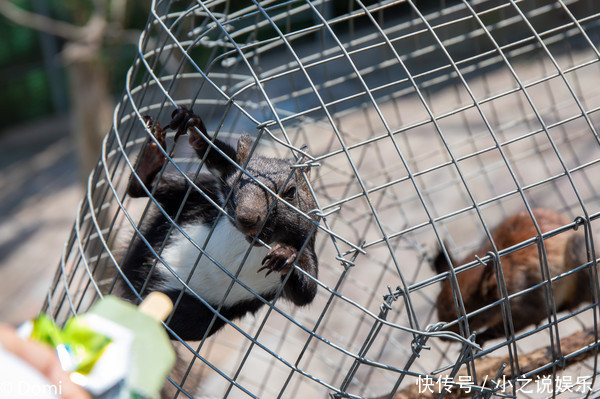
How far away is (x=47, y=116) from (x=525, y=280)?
745 cm

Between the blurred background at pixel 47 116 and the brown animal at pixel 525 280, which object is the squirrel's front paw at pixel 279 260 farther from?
the blurred background at pixel 47 116

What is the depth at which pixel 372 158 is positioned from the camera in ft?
20.8

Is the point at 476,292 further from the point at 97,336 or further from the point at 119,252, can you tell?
the point at 97,336

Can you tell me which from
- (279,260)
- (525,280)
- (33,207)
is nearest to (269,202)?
(279,260)

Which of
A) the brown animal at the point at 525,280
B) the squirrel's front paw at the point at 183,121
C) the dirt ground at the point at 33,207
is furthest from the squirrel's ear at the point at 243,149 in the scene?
the dirt ground at the point at 33,207

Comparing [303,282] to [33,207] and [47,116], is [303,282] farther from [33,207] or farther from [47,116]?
[47,116]

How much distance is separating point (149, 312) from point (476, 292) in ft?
7.20

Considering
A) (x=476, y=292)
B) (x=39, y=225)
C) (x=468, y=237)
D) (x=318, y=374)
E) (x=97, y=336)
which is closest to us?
(x=97, y=336)

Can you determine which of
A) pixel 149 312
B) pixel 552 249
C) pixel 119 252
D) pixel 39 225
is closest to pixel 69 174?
pixel 39 225

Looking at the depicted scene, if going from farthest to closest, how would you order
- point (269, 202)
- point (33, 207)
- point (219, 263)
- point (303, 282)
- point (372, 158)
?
point (33, 207) → point (372, 158) → point (219, 263) → point (303, 282) → point (269, 202)

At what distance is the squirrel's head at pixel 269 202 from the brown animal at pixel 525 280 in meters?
1.18

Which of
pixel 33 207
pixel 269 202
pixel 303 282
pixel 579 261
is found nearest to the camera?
pixel 269 202

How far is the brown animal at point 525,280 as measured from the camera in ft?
9.71

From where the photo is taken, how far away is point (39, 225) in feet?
22.0
